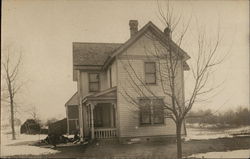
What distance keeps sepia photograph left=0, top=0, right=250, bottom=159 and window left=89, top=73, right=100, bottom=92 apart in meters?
2.36

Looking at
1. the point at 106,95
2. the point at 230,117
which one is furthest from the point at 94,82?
the point at 230,117

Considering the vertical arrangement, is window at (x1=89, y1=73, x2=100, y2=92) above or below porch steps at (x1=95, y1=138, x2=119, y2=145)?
above

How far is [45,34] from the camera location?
10500 millimetres

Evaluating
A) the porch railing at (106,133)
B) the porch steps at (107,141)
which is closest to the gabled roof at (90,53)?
the porch railing at (106,133)

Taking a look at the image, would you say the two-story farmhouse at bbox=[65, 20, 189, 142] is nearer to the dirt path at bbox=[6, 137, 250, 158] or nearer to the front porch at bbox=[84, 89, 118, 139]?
the front porch at bbox=[84, 89, 118, 139]

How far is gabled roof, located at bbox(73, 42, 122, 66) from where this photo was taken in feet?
55.4

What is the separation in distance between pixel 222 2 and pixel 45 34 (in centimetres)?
658

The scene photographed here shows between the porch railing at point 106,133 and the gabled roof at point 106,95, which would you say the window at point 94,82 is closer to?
the gabled roof at point 106,95

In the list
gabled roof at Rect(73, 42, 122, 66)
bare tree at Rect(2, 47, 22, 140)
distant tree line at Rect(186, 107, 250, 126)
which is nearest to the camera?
bare tree at Rect(2, 47, 22, 140)

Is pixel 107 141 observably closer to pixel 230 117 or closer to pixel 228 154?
pixel 228 154

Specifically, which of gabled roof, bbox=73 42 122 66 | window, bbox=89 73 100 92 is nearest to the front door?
window, bbox=89 73 100 92

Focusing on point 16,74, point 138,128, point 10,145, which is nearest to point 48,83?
point 16,74

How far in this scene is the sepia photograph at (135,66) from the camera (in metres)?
9.98

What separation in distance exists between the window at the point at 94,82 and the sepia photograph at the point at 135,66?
2355 mm
